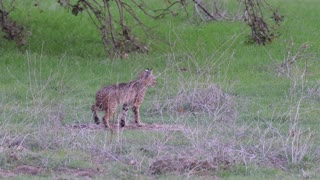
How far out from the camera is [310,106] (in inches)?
542

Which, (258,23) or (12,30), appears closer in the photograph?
(258,23)

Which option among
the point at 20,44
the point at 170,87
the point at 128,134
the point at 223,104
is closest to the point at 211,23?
the point at 20,44

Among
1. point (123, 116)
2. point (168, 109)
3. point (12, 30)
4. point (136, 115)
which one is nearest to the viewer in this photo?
point (123, 116)

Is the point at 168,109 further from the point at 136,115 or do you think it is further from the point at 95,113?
the point at 95,113

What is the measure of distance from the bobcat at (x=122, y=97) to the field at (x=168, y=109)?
22cm

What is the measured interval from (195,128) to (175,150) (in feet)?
2.80

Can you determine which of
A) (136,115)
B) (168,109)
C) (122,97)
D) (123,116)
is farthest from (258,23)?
(122,97)

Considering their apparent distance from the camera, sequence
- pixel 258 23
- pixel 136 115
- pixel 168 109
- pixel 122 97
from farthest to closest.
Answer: pixel 258 23 → pixel 168 109 → pixel 136 115 → pixel 122 97

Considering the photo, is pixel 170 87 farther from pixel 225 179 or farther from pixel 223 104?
pixel 225 179

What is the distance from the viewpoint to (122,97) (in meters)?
11.9

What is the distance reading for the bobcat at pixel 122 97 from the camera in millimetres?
11727

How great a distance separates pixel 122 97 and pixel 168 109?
4.93 ft

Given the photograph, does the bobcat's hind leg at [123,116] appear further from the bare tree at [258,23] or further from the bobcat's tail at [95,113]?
the bare tree at [258,23]

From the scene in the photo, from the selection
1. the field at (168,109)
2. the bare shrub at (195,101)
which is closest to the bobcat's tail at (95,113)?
the field at (168,109)
